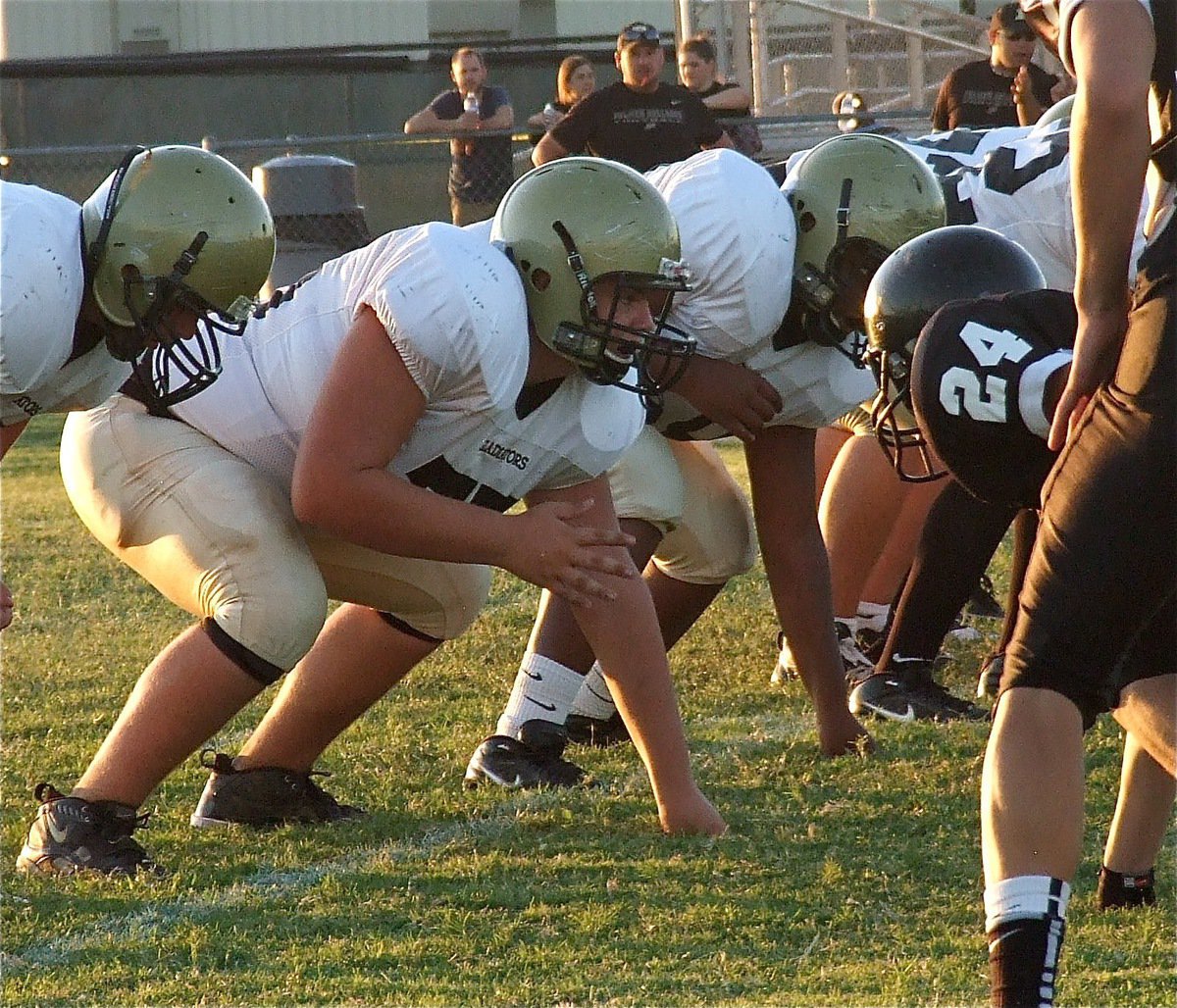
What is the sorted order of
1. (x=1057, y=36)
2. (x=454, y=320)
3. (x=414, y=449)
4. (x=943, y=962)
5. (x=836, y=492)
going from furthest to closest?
(x=836, y=492) < (x=414, y=449) < (x=454, y=320) < (x=943, y=962) < (x=1057, y=36)

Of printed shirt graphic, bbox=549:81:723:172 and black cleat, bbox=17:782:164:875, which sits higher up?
printed shirt graphic, bbox=549:81:723:172

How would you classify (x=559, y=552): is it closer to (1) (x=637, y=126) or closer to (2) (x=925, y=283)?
(2) (x=925, y=283)

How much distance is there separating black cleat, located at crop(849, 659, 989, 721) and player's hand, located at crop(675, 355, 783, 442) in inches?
36.9

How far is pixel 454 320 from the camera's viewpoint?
3.12 m

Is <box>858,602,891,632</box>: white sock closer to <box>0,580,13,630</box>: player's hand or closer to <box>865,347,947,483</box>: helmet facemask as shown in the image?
<box>865,347,947,483</box>: helmet facemask

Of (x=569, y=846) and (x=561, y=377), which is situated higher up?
(x=561, y=377)

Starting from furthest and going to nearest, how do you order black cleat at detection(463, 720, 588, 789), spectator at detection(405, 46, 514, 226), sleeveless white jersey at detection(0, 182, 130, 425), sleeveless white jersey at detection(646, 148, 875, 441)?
spectator at detection(405, 46, 514, 226), black cleat at detection(463, 720, 588, 789), sleeveless white jersey at detection(646, 148, 875, 441), sleeveless white jersey at detection(0, 182, 130, 425)

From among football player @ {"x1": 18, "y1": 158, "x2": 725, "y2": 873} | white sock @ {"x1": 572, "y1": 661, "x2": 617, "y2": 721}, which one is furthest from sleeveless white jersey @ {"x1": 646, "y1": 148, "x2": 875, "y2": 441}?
white sock @ {"x1": 572, "y1": 661, "x2": 617, "y2": 721}

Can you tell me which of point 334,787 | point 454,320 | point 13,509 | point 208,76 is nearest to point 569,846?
point 334,787

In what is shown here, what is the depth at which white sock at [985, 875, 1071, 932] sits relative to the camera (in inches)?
93.8

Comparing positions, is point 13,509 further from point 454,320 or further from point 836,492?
point 454,320

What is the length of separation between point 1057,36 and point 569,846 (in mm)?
1752

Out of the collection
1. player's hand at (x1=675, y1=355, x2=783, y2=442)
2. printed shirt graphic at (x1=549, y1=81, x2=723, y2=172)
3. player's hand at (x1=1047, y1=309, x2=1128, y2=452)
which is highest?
printed shirt graphic at (x1=549, y1=81, x2=723, y2=172)

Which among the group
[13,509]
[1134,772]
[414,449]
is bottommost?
[13,509]
